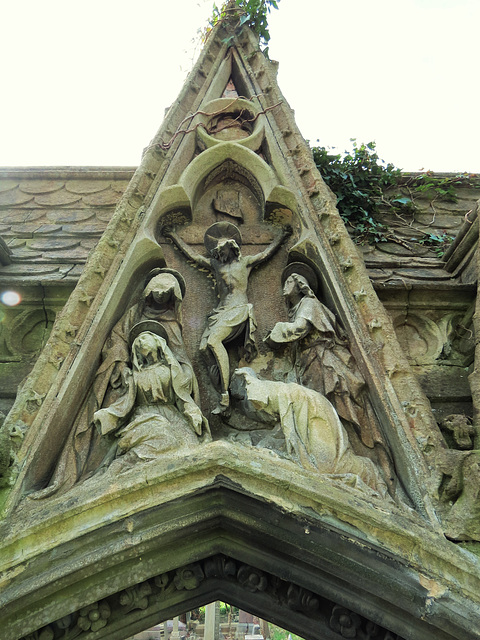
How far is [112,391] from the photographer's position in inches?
144

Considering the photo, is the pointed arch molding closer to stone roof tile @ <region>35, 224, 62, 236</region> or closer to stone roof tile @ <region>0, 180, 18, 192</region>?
stone roof tile @ <region>35, 224, 62, 236</region>

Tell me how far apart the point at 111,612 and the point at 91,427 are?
1.07 m

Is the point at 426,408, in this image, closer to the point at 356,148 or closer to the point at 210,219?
the point at 210,219

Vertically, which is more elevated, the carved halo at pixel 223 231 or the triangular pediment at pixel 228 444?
the carved halo at pixel 223 231

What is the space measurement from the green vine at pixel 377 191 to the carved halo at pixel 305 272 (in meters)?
1.99

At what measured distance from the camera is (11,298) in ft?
16.6

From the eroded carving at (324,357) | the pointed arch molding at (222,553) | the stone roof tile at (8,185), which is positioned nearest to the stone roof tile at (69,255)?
the stone roof tile at (8,185)

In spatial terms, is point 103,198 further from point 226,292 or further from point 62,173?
point 226,292

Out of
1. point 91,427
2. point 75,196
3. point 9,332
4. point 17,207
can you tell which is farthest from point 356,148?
point 91,427

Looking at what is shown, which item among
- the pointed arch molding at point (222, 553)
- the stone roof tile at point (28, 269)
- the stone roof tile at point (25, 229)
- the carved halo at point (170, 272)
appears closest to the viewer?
the pointed arch molding at point (222, 553)

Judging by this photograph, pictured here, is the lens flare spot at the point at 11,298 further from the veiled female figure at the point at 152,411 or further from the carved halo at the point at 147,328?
the veiled female figure at the point at 152,411

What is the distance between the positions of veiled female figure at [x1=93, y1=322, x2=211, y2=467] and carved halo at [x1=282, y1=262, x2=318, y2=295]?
1.35 meters

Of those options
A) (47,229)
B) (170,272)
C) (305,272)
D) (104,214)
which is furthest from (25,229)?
(305,272)

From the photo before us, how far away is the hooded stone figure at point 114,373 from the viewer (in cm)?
324
